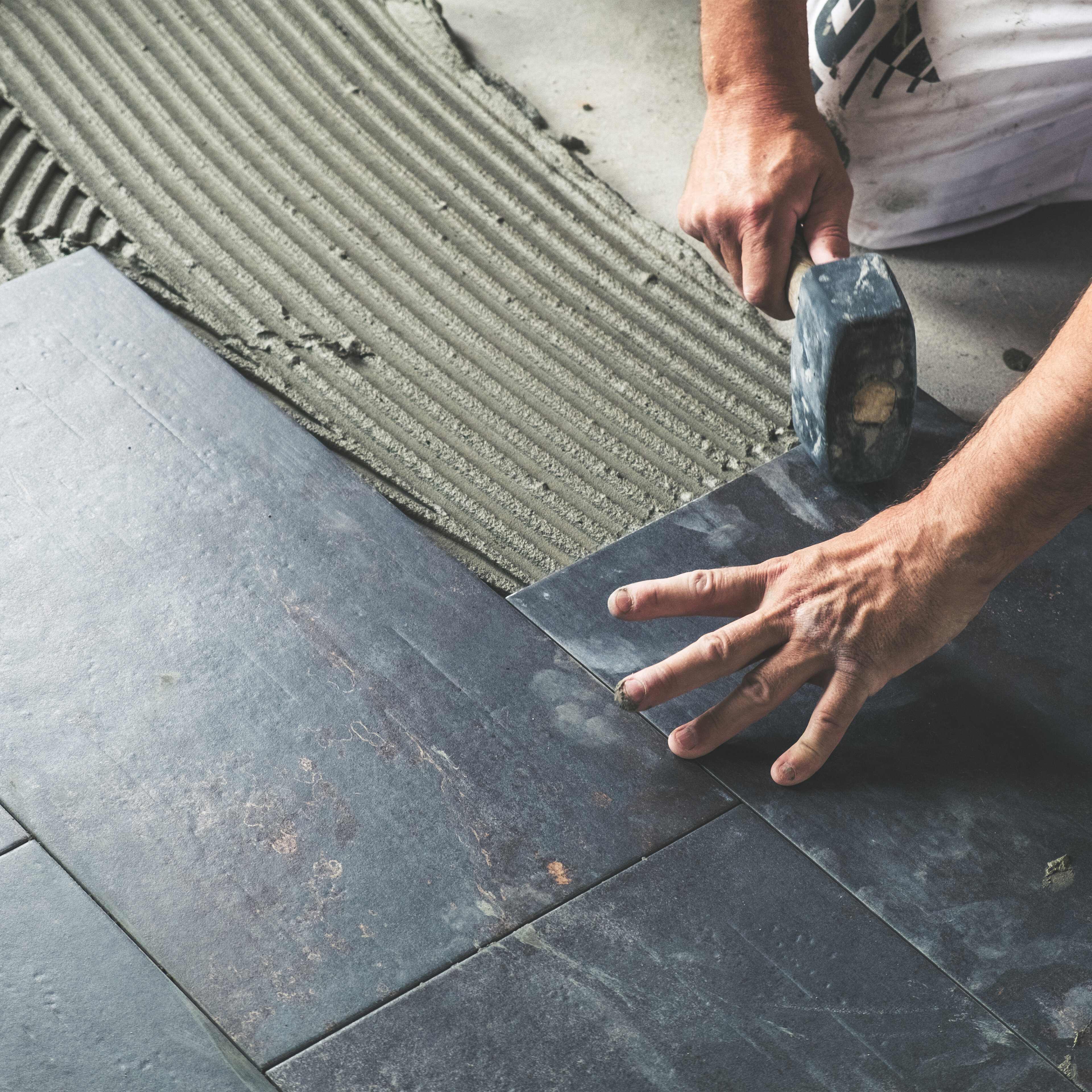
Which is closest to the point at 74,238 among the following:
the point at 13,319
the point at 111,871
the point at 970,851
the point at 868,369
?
the point at 13,319

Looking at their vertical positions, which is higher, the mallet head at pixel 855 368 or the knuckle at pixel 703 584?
the mallet head at pixel 855 368

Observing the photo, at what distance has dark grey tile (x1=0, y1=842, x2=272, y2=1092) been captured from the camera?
1208 millimetres

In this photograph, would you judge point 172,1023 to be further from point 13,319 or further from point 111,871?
point 13,319

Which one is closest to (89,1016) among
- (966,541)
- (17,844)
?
(17,844)

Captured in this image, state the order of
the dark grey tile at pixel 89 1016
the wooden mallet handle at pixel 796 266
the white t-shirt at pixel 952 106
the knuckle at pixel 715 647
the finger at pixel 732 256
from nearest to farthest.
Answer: the dark grey tile at pixel 89 1016, the knuckle at pixel 715 647, the wooden mallet handle at pixel 796 266, the finger at pixel 732 256, the white t-shirt at pixel 952 106

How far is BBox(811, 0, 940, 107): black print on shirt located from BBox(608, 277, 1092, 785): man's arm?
117 cm

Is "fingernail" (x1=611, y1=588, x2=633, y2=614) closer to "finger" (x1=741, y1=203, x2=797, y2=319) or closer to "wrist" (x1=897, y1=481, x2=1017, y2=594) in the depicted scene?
"wrist" (x1=897, y1=481, x2=1017, y2=594)

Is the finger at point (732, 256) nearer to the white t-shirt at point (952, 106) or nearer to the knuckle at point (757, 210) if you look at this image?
the knuckle at point (757, 210)

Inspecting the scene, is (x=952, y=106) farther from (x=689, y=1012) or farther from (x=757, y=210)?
(x=689, y=1012)

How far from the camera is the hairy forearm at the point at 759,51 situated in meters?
1.99

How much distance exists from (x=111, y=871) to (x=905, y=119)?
2198 mm

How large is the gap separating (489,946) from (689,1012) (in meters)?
0.25

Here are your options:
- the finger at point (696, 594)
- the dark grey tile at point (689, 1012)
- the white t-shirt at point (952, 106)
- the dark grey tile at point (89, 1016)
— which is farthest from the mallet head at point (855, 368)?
the dark grey tile at point (89, 1016)

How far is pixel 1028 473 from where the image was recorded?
1.44m
